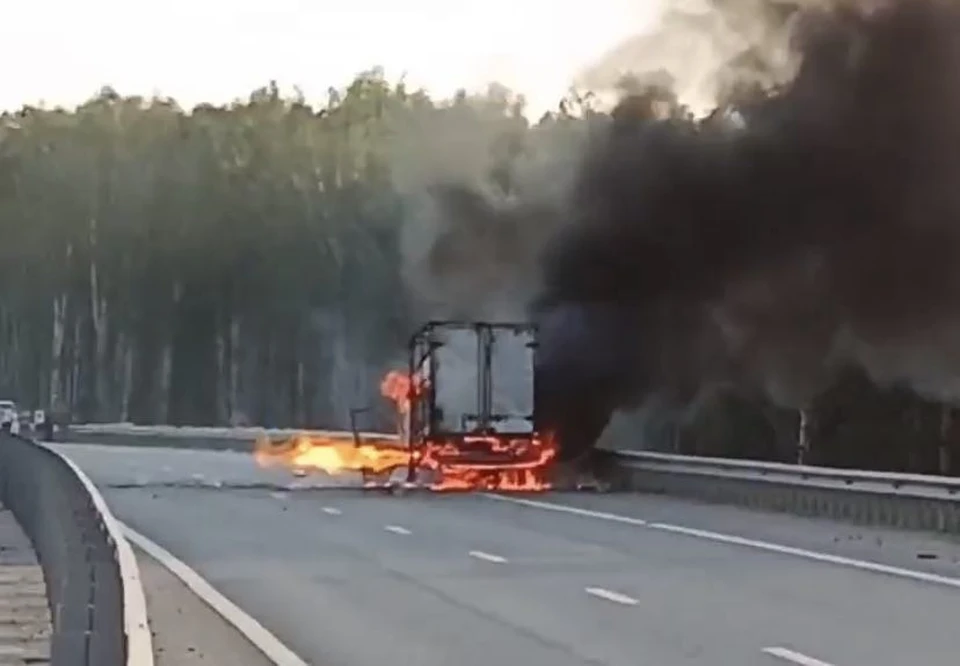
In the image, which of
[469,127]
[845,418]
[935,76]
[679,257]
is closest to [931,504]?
[935,76]

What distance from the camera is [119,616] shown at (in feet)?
33.8

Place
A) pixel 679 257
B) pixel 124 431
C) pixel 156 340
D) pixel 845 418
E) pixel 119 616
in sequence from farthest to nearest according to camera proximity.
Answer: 1. pixel 156 340
2. pixel 124 431
3. pixel 845 418
4. pixel 679 257
5. pixel 119 616

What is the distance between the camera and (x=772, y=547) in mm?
23188

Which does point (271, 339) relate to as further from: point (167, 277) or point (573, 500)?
point (573, 500)

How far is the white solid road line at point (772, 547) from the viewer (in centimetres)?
1964

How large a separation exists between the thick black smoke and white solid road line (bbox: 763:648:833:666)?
16635 mm

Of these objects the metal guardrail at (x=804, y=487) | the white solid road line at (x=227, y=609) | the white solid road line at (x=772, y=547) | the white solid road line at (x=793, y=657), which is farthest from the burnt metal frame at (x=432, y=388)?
the white solid road line at (x=793, y=657)

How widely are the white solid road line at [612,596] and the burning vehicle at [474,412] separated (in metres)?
17.6

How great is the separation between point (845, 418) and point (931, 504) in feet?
67.4

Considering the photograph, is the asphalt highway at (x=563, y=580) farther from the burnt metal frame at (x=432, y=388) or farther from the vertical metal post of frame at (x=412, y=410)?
the vertical metal post of frame at (x=412, y=410)

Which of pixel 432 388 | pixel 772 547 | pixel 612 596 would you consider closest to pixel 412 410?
pixel 432 388

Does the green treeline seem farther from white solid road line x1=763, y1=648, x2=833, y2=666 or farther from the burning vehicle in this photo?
white solid road line x1=763, y1=648, x2=833, y2=666

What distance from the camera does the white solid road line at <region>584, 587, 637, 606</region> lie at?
1733 centimetres

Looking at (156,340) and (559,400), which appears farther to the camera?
(156,340)
